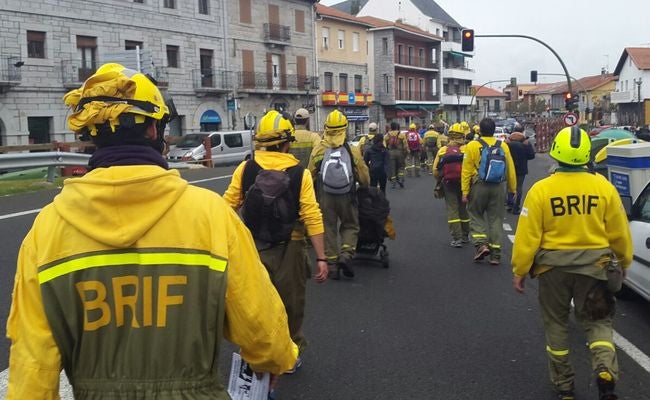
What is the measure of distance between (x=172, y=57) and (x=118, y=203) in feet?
118

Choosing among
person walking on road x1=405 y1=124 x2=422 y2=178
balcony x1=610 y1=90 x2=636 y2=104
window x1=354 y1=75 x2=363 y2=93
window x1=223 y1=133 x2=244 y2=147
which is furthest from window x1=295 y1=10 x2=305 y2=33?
balcony x1=610 y1=90 x2=636 y2=104

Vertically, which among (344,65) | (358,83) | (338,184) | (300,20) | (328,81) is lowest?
(338,184)

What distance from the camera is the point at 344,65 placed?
5216 centimetres

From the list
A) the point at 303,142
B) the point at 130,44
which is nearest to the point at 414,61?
the point at 130,44

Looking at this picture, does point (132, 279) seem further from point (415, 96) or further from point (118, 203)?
point (415, 96)

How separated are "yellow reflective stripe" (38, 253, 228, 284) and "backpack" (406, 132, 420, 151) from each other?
1995 centimetres

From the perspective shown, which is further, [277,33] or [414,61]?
[414,61]

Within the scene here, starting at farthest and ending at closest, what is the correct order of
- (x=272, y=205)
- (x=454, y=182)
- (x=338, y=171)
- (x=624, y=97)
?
(x=624, y=97) → (x=454, y=182) → (x=338, y=171) → (x=272, y=205)

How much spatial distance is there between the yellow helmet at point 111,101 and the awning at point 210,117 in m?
36.7

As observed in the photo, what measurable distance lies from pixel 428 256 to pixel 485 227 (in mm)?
860

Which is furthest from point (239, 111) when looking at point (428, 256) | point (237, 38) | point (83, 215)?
point (83, 215)

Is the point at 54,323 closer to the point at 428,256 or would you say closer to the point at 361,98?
the point at 428,256

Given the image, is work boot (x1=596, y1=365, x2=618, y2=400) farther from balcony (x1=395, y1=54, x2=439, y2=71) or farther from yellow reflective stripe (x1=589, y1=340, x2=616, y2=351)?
balcony (x1=395, y1=54, x2=439, y2=71)

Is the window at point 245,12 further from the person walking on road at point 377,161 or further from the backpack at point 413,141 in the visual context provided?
the person walking on road at point 377,161
